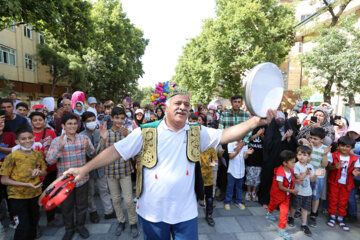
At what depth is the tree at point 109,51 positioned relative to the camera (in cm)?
2058

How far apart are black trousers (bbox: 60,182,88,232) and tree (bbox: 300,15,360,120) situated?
12916 mm

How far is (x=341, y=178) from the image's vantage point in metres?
3.82

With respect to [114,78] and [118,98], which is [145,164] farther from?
[118,98]

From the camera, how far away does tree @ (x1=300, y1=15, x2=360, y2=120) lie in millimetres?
10582

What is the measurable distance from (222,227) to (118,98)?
83.4ft

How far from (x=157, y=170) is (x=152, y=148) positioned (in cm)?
21

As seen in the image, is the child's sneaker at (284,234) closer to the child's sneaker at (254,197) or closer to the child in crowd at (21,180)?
the child's sneaker at (254,197)

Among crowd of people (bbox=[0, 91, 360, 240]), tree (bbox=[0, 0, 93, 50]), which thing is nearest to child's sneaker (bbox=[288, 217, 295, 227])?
crowd of people (bbox=[0, 91, 360, 240])

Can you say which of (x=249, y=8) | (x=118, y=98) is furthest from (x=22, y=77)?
(x=249, y=8)

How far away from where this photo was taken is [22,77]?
64.2ft

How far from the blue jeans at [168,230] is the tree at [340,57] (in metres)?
12.5

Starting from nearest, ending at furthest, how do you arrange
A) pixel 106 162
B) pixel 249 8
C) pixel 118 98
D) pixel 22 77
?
1. pixel 106 162
2. pixel 249 8
3. pixel 22 77
4. pixel 118 98

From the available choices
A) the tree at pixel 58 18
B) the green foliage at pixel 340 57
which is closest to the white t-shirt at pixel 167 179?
the tree at pixel 58 18

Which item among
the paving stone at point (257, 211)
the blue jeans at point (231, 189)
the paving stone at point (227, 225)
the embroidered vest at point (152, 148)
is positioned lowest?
the paving stone at point (257, 211)
